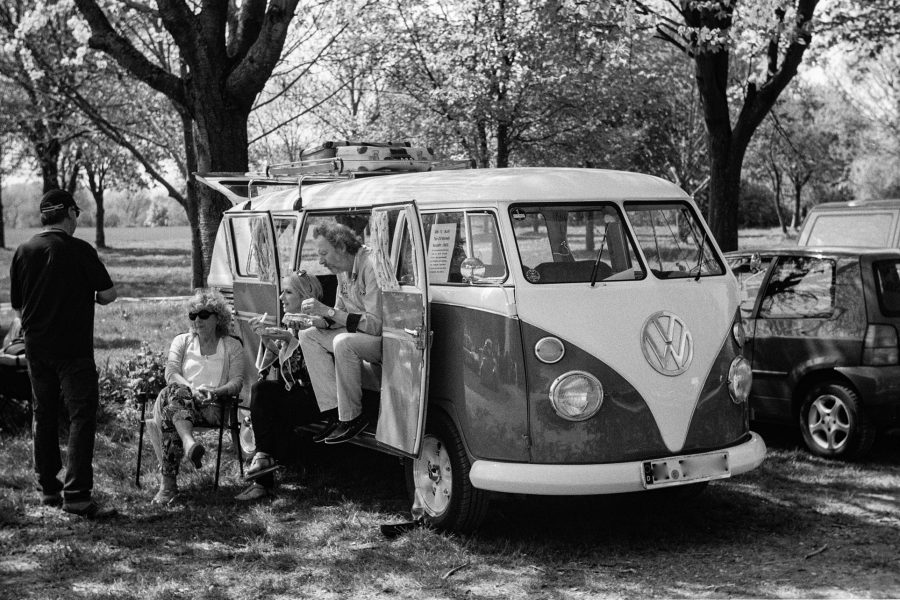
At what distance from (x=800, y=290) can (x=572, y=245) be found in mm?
3015

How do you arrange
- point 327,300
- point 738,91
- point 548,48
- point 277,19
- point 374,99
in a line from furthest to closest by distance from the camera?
point 374,99, point 548,48, point 738,91, point 277,19, point 327,300

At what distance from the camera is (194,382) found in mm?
7656

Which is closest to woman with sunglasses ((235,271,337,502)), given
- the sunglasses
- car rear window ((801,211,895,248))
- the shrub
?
the sunglasses

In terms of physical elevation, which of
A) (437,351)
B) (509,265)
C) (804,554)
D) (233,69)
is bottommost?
(804,554)

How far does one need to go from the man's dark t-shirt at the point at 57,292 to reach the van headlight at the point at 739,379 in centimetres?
405

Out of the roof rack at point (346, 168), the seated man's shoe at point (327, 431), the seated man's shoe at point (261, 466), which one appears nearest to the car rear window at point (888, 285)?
the roof rack at point (346, 168)

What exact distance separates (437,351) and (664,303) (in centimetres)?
135

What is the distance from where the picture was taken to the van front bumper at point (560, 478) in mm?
5707

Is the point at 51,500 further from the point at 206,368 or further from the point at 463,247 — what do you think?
the point at 463,247

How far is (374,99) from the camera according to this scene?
28.6 m

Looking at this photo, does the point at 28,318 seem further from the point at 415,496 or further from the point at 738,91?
the point at 738,91

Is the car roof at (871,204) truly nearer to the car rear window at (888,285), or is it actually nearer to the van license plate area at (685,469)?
the car rear window at (888,285)

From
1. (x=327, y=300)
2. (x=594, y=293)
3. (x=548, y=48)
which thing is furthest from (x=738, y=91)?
(x=594, y=293)

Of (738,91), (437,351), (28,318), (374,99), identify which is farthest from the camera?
(374,99)
